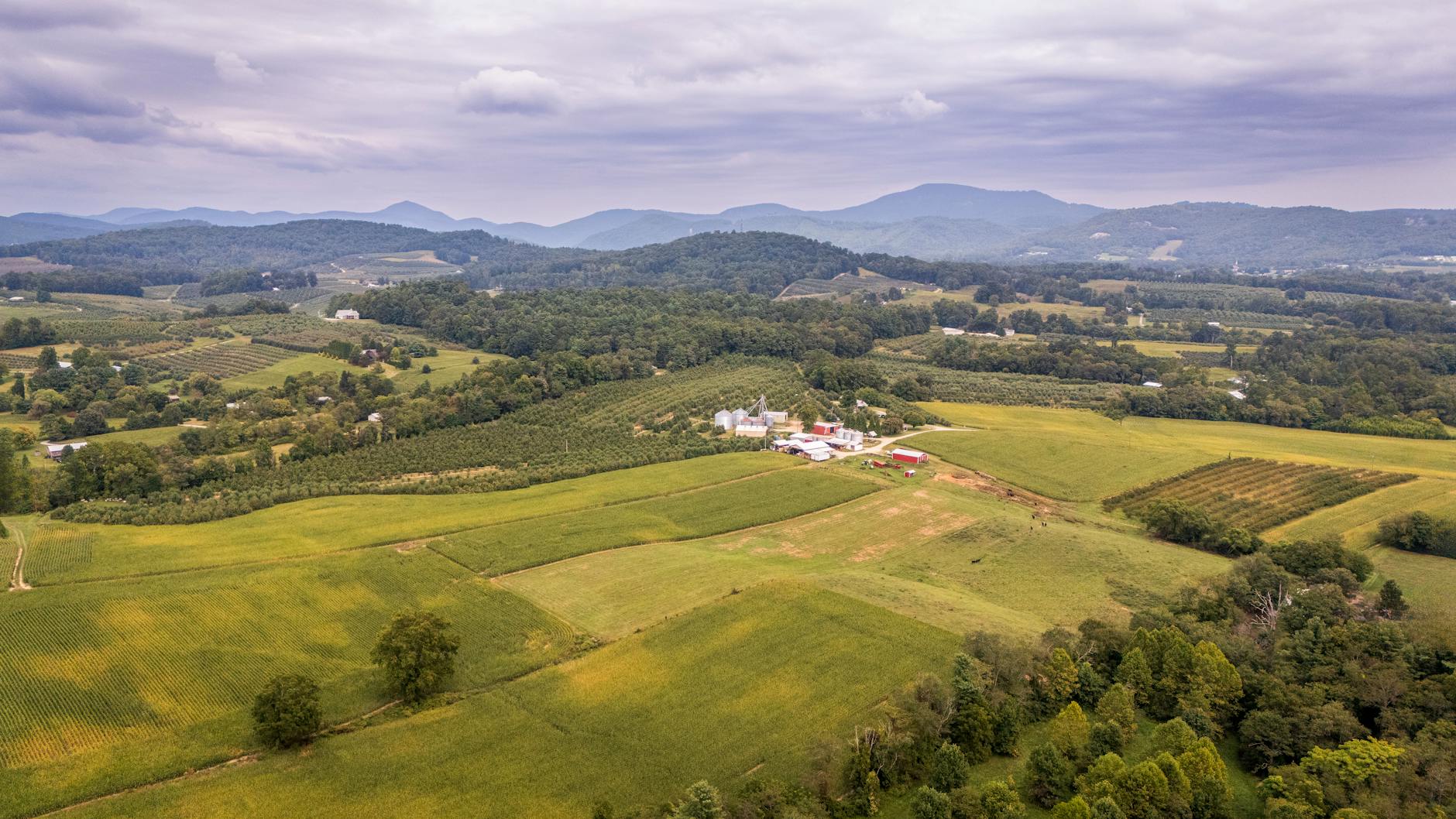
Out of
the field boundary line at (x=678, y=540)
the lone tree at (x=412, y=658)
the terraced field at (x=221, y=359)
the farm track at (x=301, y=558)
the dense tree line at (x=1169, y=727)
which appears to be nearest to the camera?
the dense tree line at (x=1169, y=727)

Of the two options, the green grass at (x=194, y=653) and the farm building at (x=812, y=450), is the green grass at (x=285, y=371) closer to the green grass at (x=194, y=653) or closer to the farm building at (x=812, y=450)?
the farm building at (x=812, y=450)

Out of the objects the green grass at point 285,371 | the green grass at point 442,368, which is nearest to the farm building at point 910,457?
the green grass at point 442,368

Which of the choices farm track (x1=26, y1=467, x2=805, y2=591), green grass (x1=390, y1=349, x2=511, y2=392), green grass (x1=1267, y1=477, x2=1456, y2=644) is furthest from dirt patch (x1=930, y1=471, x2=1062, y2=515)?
green grass (x1=390, y1=349, x2=511, y2=392)

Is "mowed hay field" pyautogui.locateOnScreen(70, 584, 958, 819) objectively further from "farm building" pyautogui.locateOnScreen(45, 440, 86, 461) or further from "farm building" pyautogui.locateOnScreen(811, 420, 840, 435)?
"farm building" pyautogui.locateOnScreen(45, 440, 86, 461)

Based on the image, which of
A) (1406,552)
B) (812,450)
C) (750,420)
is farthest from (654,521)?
(1406,552)

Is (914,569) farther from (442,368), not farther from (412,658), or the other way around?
(442,368)

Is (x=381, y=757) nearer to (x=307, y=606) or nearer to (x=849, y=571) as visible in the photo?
(x=307, y=606)
